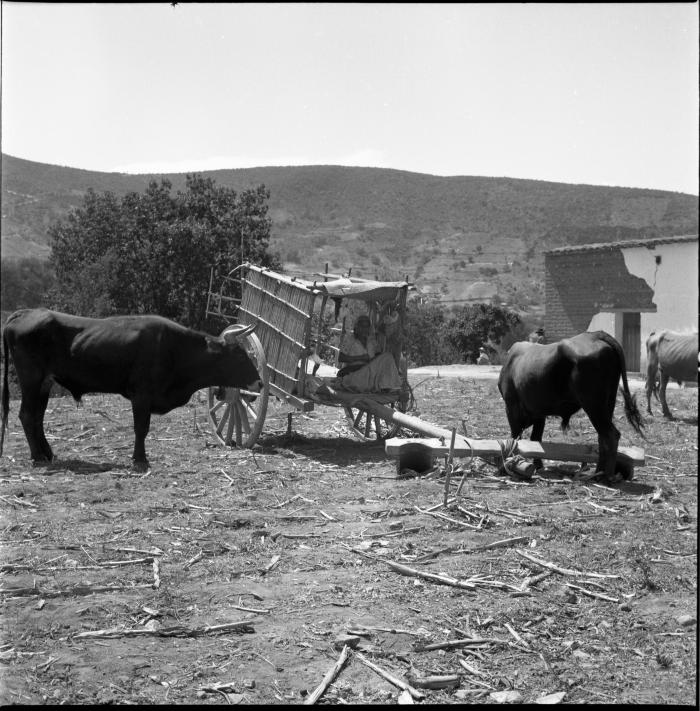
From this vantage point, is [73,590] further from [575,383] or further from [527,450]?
[575,383]

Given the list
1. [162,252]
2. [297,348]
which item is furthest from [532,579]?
[162,252]

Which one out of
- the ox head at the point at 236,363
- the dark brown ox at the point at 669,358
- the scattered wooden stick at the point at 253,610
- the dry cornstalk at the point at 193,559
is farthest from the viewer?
the dark brown ox at the point at 669,358

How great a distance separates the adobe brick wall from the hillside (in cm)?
1617

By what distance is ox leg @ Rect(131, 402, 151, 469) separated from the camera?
10336mm

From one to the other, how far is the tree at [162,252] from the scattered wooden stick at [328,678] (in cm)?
2041

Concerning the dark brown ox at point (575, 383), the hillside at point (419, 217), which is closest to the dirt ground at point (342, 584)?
the dark brown ox at point (575, 383)

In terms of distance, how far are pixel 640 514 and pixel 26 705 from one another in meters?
5.78

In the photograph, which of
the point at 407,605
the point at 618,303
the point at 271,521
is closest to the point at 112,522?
the point at 271,521

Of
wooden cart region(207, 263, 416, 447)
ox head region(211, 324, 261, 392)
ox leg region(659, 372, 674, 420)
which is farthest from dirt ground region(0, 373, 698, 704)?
ox leg region(659, 372, 674, 420)

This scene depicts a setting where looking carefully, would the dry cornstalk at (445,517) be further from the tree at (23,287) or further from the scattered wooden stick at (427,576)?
the tree at (23,287)

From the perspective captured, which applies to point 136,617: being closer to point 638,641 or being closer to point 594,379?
point 638,641

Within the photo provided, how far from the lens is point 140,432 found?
10.4 m

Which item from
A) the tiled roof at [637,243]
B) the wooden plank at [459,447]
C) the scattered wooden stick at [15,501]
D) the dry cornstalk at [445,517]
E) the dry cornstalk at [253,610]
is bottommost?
the dry cornstalk at [253,610]

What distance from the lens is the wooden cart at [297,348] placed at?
11.3 m
